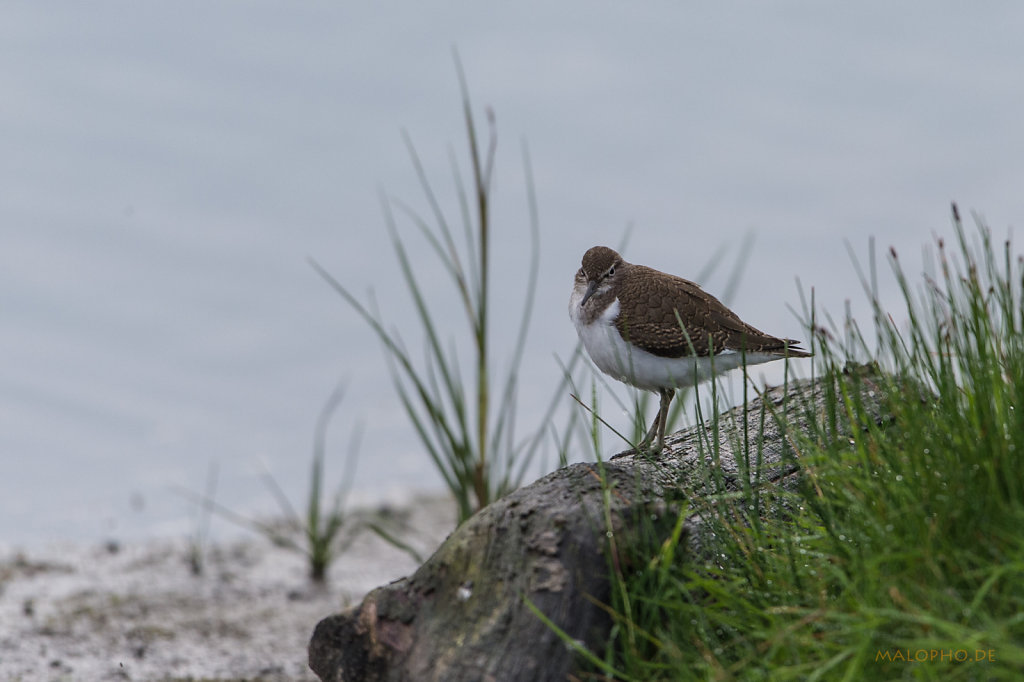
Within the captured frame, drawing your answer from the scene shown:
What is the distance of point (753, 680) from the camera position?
9.31 ft

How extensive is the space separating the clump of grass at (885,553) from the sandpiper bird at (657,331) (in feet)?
3.48

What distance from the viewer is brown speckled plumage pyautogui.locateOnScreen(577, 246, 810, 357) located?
180 inches

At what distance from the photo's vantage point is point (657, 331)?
4.58 meters

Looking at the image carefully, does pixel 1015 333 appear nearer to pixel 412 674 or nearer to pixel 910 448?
pixel 910 448

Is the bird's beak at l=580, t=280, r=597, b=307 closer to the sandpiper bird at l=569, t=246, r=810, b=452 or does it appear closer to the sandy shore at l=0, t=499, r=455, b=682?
the sandpiper bird at l=569, t=246, r=810, b=452

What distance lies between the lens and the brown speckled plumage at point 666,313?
457 centimetres

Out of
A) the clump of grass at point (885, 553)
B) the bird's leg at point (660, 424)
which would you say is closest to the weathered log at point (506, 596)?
the clump of grass at point (885, 553)

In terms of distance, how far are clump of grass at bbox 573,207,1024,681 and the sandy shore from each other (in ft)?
9.58

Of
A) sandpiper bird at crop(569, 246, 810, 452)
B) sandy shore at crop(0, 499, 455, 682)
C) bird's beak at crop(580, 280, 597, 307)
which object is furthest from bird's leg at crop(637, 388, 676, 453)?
sandy shore at crop(0, 499, 455, 682)

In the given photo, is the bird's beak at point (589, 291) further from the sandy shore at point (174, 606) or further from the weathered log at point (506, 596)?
the sandy shore at point (174, 606)

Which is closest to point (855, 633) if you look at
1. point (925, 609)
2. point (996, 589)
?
point (925, 609)

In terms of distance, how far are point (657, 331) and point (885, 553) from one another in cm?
196

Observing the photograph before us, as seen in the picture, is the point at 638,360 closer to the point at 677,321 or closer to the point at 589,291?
the point at 677,321

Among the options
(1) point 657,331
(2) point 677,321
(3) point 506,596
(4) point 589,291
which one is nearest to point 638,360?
(1) point 657,331
